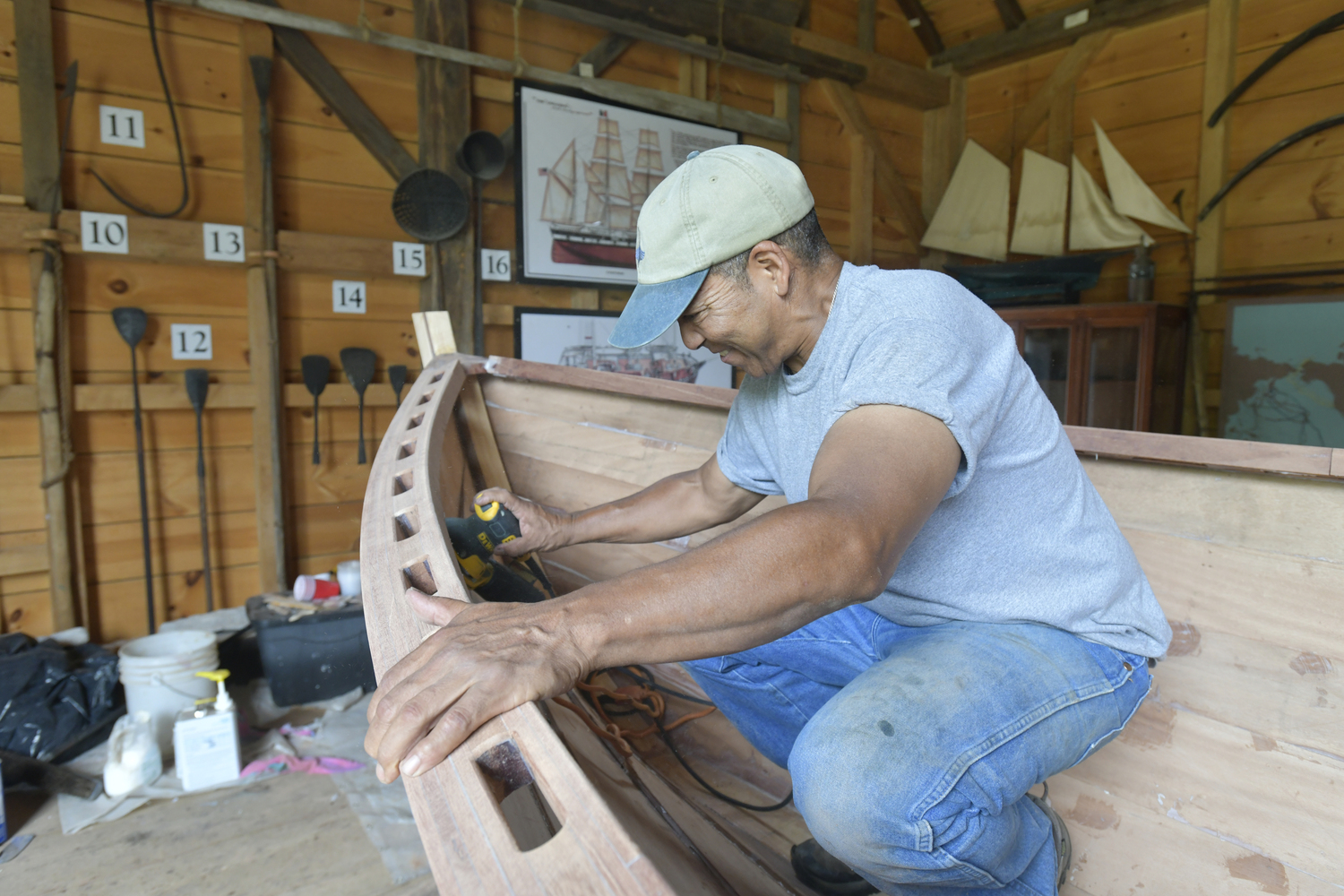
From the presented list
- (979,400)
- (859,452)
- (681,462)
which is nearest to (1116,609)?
(979,400)

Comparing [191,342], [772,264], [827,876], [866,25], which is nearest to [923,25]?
[866,25]

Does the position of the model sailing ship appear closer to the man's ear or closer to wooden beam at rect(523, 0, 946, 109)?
wooden beam at rect(523, 0, 946, 109)

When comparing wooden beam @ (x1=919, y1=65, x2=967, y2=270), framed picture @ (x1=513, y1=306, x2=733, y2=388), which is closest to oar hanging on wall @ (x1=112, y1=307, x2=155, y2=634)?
framed picture @ (x1=513, y1=306, x2=733, y2=388)

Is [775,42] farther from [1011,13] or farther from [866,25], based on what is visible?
[1011,13]

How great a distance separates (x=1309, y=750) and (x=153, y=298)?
134 inches

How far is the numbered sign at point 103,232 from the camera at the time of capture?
2.62m

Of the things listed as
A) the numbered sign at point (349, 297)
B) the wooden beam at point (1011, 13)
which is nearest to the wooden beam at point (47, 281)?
the numbered sign at point (349, 297)

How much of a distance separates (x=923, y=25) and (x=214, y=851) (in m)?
5.43

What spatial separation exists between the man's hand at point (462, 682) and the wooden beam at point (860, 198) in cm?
434

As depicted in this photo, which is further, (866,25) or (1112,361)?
(866,25)

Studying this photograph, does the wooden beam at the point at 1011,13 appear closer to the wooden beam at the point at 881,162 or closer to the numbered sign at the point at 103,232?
the wooden beam at the point at 881,162

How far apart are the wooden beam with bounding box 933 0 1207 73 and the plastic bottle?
17.4ft

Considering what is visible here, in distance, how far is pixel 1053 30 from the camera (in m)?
4.43

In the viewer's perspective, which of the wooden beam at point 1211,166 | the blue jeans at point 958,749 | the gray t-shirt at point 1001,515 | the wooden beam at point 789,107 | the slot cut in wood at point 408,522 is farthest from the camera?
the wooden beam at point 789,107
